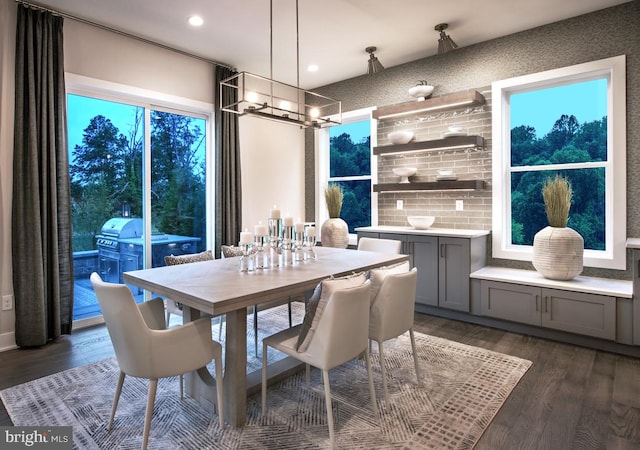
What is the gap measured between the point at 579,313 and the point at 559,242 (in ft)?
2.04

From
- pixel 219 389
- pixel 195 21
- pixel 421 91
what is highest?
pixel 195 21

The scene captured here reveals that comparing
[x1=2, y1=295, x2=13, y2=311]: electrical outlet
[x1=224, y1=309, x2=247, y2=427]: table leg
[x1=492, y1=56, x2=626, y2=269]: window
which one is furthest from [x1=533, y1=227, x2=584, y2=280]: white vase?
[x1=2, y1=295, x2=13, y2=311]: electrical outlet

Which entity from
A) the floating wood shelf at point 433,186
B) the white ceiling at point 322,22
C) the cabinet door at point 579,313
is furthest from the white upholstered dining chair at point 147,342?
the floating wood shelf at point 433,186

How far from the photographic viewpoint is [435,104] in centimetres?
433

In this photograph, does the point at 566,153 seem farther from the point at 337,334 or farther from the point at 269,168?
the point at 269,168

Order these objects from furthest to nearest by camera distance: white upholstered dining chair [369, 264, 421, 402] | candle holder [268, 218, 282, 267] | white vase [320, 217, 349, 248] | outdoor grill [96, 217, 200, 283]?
white vase [320, 217, 349, 248] < outdoor grill [96, 217, 200, 283] < candle holder [268, 218, 282, 267] < white upholstered dining chair [369, 264, 421, 402]

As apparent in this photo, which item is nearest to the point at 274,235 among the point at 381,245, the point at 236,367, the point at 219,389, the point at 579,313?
the point at 236,367

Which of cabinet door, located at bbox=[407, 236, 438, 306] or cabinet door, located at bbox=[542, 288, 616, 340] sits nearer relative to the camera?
cabinet door, located at bbox=[542, 288, 616, 340]

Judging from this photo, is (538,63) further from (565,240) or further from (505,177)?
(565,240)

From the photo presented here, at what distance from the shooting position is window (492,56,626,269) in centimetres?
342

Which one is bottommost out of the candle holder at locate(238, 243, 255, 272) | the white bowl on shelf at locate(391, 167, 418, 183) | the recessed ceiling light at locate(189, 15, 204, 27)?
the candle holder at locate(238, 243, 255, 272)

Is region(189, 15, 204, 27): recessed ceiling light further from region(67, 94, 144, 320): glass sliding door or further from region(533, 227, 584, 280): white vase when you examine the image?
region(533, 227, 584, 280): white vase

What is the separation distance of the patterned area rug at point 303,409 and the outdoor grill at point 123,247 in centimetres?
136

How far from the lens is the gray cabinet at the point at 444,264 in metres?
3.88
